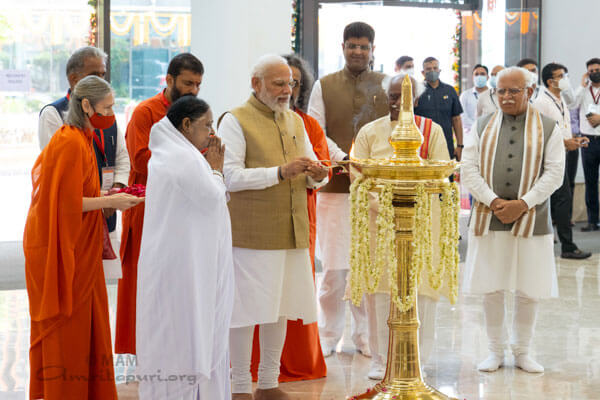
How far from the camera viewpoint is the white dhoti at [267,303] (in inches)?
163

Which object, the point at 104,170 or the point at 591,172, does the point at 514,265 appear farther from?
the point at 591,172

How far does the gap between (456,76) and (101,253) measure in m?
8.24

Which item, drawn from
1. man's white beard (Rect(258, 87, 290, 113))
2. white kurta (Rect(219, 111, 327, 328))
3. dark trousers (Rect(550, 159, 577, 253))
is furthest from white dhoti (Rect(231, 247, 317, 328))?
dark trousers (Rect(550, 159, 577, 253))

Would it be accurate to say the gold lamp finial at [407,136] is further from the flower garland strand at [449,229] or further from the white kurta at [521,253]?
the white kurta at [521,253]

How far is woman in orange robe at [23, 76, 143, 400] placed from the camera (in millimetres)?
3734

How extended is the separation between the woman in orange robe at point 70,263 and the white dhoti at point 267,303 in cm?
66

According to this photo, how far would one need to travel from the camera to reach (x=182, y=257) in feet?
11.1

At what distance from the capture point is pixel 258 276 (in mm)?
4152

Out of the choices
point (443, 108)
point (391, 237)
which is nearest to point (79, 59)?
point (391, 237)

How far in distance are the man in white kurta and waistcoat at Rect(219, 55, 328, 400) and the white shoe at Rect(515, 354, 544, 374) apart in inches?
57.3

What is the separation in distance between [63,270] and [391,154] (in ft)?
6.14

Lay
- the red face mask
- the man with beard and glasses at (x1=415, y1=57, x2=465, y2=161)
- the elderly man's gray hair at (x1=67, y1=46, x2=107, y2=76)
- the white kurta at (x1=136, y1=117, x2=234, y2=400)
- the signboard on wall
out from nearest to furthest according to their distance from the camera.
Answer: the white kurta at (x1=136, y1=117, x2=234, y2=400) < the red face mask < the elderly man's gray hair at (x1=67, y1=46, x2=107, y2=76) < the man with beard and glasses at (x1=415, y1=57, x2=465, y2=161) < the signboard on wall

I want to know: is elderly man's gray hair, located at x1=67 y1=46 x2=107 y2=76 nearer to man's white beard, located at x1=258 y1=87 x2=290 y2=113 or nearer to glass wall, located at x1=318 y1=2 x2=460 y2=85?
man's white beard, located at x1=258 y1=87 x2=290 y2=113

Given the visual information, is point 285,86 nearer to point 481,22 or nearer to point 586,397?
point 586,397
